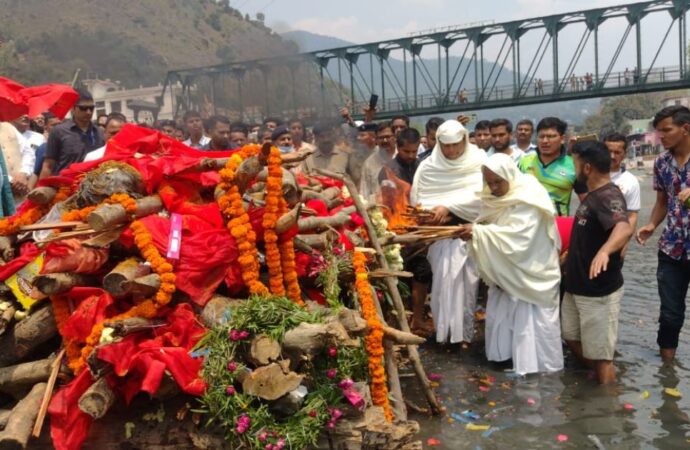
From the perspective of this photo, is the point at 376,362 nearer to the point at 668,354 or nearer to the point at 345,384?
the point at 345,384

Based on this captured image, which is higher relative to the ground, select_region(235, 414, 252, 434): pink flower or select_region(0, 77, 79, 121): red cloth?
select_region(0, 77, 79, 121): red cloth

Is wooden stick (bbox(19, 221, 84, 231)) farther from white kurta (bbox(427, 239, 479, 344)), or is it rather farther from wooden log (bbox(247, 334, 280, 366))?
white kurta (bbox(427, 239, 479, 344))

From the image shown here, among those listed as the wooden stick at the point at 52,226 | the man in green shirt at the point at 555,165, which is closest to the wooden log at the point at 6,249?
the wooden stick at the point at 52,226

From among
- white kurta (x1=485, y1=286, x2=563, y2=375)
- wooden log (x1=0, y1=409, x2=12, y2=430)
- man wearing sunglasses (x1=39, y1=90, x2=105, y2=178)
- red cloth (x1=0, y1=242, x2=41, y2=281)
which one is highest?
man wearing sunglasses (x1=39, y1=90, x2=105, y2=178)

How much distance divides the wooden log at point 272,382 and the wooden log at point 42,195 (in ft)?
7.83

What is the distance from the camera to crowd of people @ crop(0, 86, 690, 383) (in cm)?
530

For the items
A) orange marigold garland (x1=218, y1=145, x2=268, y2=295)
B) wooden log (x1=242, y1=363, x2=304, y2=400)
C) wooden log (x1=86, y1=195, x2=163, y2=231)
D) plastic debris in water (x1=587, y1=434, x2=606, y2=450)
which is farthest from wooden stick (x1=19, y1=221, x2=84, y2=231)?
plastic debris in water (x1=587, y1=434, x2=606, y2=450)

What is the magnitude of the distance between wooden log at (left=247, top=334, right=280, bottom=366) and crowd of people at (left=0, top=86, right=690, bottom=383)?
9.28 feet

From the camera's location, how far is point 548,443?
441 centimetres

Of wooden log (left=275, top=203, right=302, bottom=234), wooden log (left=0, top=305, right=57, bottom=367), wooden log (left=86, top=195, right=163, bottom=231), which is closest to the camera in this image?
wooden log (left=86, top=195, right=163, bottom=231)

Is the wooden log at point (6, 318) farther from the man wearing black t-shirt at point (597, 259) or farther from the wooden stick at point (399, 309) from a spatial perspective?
the man wearing black t-shirt at point (597, 259)

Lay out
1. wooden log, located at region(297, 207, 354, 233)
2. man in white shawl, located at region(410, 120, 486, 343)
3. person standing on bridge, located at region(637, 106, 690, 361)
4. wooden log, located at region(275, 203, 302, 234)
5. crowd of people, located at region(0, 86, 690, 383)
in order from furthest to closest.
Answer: man in white shawl, located at region(410, 120, 486, 343), person standing on bridge, located at region(637, 106, 690, 361), crowd of people, located at region(0, 86, 690, 383), wooden log, located at region(297, 207, 354, 233), wooden log, located at region(275, 203, 302, 234)

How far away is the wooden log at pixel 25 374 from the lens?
3.75 metres

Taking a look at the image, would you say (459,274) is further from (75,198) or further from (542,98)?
(542,98)
